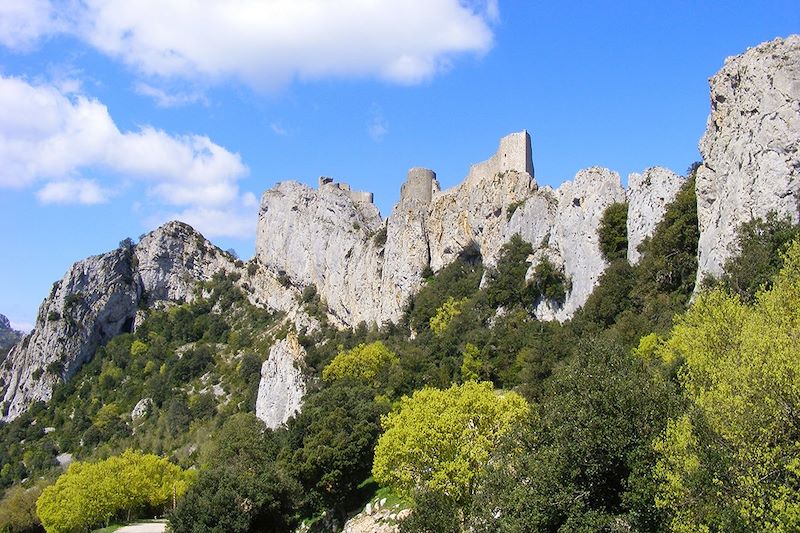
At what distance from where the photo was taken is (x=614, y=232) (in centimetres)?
5072

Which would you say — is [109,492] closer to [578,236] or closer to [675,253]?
[578,236]

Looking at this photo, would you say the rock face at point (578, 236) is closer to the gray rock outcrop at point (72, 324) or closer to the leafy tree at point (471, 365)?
the leafy tree at point (471, 365)

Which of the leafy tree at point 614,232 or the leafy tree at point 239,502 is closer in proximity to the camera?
the leafy tree at point 239,502

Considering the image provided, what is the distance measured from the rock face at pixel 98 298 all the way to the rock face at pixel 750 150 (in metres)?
84.6

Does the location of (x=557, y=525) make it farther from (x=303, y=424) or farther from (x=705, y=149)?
(x=705, y=149)

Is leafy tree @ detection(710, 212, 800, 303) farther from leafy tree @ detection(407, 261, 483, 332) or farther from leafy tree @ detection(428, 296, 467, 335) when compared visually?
leafy tree @ detection(407, 261, 483, 332)

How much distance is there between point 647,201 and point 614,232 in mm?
3598

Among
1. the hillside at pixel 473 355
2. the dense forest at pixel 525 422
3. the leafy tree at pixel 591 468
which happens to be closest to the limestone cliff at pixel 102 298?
the hillside at pixel 473 355

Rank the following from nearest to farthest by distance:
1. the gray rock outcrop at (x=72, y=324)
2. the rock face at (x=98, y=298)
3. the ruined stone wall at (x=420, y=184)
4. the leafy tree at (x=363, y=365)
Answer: the leafy tree at (x=363, y=365), the ruined stone wall at (x=420, y=184), the gray rock outcrop at (x=72, y=324), the rock face at (x=98, y=298)

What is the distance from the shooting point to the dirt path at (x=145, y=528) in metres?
45.4

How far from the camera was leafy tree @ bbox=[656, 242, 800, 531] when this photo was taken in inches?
684

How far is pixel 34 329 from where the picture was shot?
110438mm

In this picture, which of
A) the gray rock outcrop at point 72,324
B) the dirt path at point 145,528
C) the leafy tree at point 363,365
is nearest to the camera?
the dirt path at point 145,528

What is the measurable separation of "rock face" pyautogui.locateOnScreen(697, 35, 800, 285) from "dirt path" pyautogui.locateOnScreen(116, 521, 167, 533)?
108 ft
